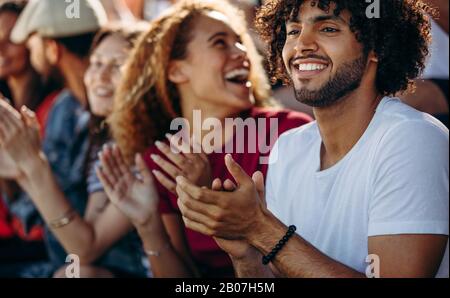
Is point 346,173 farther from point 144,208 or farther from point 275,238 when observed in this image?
point 144,208

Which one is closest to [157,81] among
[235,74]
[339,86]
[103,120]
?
[235,74]

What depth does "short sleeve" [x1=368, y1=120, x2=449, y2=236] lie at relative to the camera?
214 cm

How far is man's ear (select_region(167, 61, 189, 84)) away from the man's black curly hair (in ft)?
2.64

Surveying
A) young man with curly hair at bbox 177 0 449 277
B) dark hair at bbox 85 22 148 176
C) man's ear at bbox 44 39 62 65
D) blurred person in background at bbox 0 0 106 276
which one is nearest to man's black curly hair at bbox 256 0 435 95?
young man with curly hair at bbox 177 0 449 277

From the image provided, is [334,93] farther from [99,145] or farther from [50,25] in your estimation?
[50,25]

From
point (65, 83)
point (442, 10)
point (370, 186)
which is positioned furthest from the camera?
point (65, 83)

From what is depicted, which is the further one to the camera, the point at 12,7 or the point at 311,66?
the point at 12,7

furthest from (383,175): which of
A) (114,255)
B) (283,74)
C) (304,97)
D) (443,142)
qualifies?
(114,255)

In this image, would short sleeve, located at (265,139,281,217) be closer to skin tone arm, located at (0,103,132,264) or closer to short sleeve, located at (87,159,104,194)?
skin tone arm, located at (0,103,132,264)

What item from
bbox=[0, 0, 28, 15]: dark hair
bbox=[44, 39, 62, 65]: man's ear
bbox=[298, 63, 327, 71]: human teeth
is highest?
bbox=[0, 0, 28, 15]: dark hair

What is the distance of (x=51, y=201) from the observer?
137 inches

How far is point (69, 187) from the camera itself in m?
3.88

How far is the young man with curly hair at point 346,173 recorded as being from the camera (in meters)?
2.17

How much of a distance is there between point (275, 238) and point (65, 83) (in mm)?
2432
